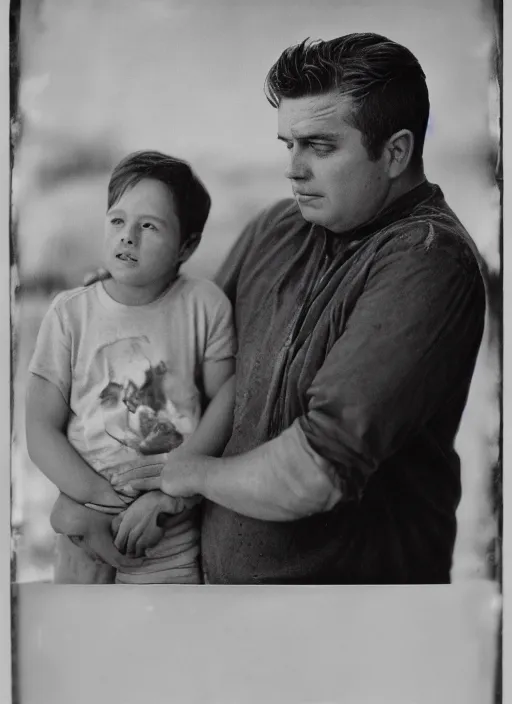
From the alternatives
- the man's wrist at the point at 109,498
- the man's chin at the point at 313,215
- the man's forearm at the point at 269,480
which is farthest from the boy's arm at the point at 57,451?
the man's chin at the point at 313,215

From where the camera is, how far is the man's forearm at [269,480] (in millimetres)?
1054

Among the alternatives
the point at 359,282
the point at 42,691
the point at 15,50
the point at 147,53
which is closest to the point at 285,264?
the point at 359,282

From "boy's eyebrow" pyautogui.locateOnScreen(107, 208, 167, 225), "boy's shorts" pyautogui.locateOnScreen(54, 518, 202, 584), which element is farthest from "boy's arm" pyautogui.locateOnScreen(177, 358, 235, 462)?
"boy's eyebrow" pyautogui.locateOnScreen(107, 208, 167, 225)

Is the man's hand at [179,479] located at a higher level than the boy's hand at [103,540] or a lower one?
higher

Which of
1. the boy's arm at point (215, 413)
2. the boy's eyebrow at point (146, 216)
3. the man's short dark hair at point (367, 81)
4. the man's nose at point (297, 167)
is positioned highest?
the man's short dark hair at point (367, 81)

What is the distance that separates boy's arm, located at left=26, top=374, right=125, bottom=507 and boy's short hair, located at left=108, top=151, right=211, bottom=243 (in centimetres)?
30

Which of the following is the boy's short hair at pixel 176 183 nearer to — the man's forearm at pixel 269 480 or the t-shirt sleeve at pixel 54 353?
the t-shirt sleeve at pixel 54 353

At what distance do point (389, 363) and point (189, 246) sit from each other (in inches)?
13.3

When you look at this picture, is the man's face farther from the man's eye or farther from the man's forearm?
the man's forearm

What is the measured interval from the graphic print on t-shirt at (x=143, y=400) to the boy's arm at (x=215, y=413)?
0.05 ft

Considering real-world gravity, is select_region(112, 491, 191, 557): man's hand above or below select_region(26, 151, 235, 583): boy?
below

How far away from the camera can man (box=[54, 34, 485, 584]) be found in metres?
1.05

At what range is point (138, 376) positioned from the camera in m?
1.13

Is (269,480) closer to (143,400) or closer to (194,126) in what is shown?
(143,400)
